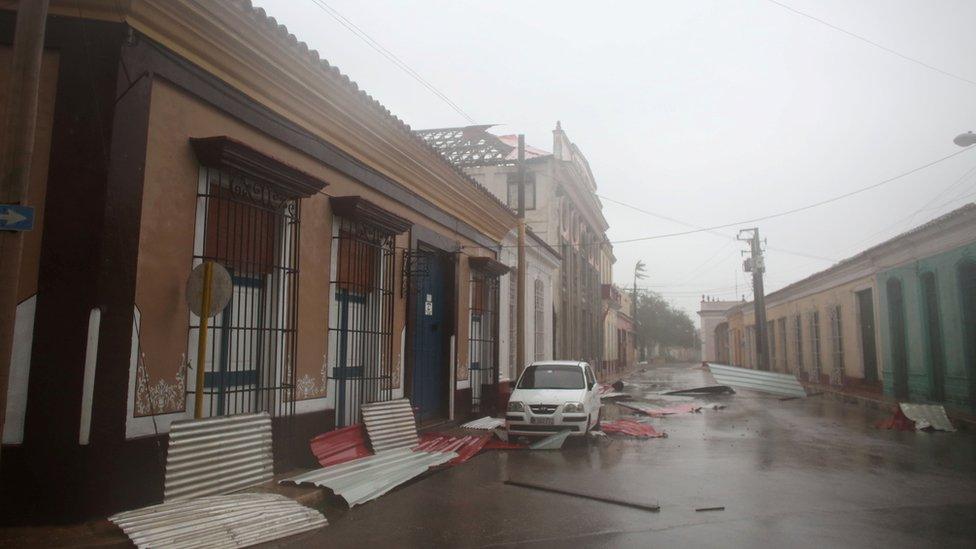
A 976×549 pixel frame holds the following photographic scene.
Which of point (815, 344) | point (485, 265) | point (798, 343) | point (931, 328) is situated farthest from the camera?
point (798, 343)

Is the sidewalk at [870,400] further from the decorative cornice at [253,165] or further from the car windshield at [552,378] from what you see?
the decorative cornice at [253,165]

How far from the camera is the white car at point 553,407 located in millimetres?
11930

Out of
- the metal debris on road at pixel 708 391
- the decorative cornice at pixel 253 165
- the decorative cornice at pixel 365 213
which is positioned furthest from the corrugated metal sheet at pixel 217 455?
the metal debris on road at pixel 708 391

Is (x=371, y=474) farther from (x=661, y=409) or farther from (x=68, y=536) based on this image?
(x=661, y=409)

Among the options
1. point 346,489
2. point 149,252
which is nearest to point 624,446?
point 346,489

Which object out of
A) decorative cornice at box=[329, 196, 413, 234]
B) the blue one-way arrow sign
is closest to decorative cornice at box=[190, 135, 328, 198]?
decorative cornice at box=[329, 196, 413, 234]

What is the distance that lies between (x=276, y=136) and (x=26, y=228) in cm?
381

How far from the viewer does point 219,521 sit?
214 inches

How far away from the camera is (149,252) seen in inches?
241

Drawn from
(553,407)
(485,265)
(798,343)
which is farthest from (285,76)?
(798,343)

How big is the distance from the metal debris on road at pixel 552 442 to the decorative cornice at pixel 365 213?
14.6 feet

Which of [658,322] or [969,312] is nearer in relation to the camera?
[969,312]

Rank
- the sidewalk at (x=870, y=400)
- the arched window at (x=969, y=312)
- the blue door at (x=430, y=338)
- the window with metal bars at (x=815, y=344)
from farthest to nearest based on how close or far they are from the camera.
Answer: the window with metal bars at (x=815, y=344) < the arched window at (x=969, y=312) < the sidewalk at (x=870, y=400) < the blue door at (x=430, y=338)

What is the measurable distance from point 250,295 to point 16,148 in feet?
11.2
